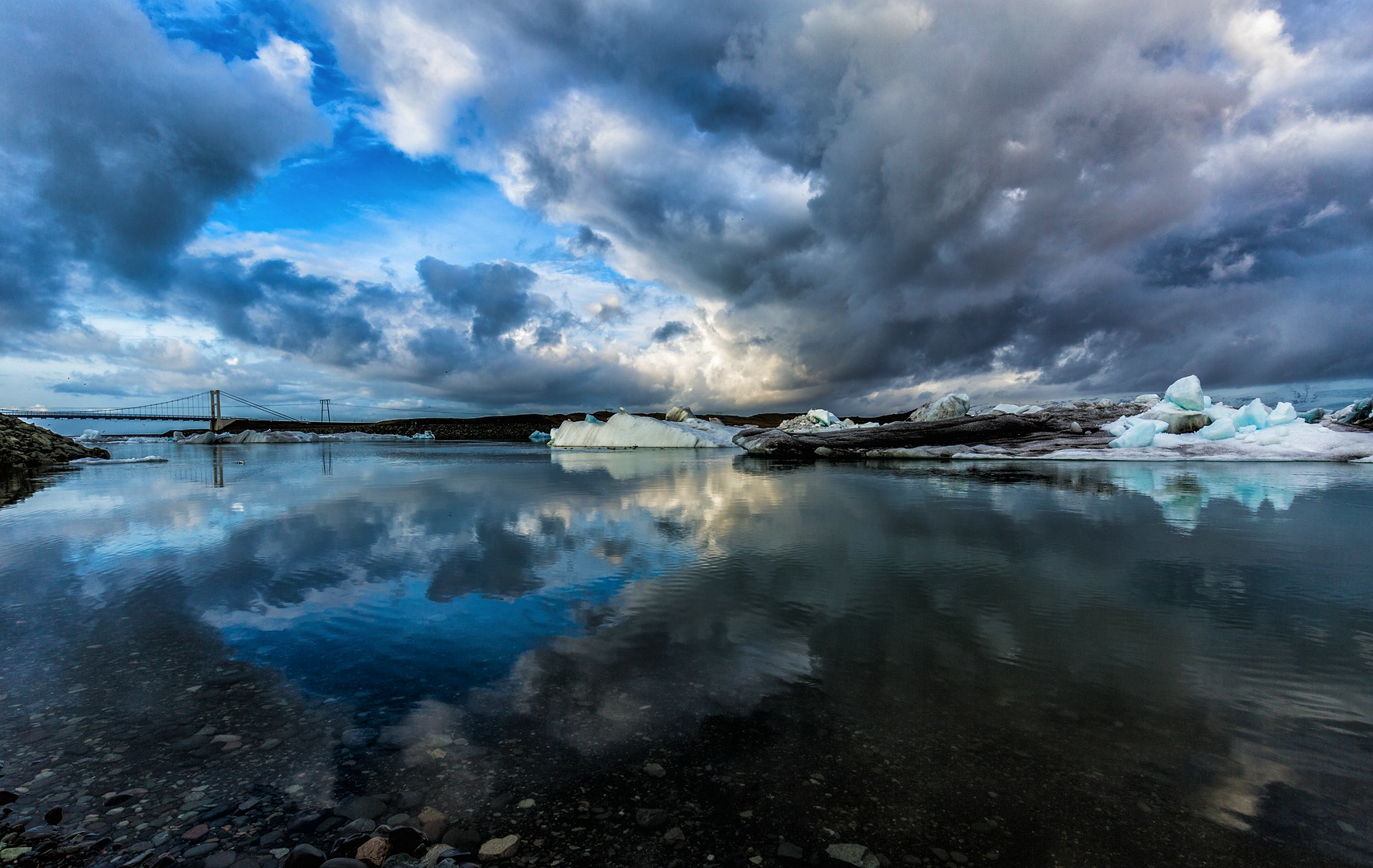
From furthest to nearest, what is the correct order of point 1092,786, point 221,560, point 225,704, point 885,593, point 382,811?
point 221,560
point 885,593
point 225,704
point 1092,786
point 382,811

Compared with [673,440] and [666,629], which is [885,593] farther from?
[673,440]

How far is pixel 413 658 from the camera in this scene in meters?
3.52

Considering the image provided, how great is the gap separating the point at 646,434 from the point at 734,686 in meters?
41.5

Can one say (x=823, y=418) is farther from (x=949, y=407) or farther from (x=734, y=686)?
(x=734, y=686)

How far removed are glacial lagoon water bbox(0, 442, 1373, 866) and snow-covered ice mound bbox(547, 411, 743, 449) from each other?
36.3 meters

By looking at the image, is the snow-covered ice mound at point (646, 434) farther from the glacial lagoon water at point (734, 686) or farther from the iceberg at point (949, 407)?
the glacial lagoon water at point (734, 686)

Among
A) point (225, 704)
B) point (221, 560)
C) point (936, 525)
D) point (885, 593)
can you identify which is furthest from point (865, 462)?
point (225, 704)

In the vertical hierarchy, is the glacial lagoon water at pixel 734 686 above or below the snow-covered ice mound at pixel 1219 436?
below

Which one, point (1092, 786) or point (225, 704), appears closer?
point (1092, 786)

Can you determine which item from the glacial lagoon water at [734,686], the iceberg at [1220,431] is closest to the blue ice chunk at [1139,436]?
the iceberg at [1220,431]

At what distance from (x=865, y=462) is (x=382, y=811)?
25993mm

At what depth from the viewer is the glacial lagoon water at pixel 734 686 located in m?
2.08

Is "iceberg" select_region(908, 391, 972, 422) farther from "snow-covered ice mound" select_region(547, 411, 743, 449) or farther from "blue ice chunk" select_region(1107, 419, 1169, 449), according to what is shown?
"snow-covered ice mound" select_region(547, 411, 743, 449)

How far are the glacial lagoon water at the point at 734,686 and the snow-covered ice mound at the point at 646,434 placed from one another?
36284 millimetres
